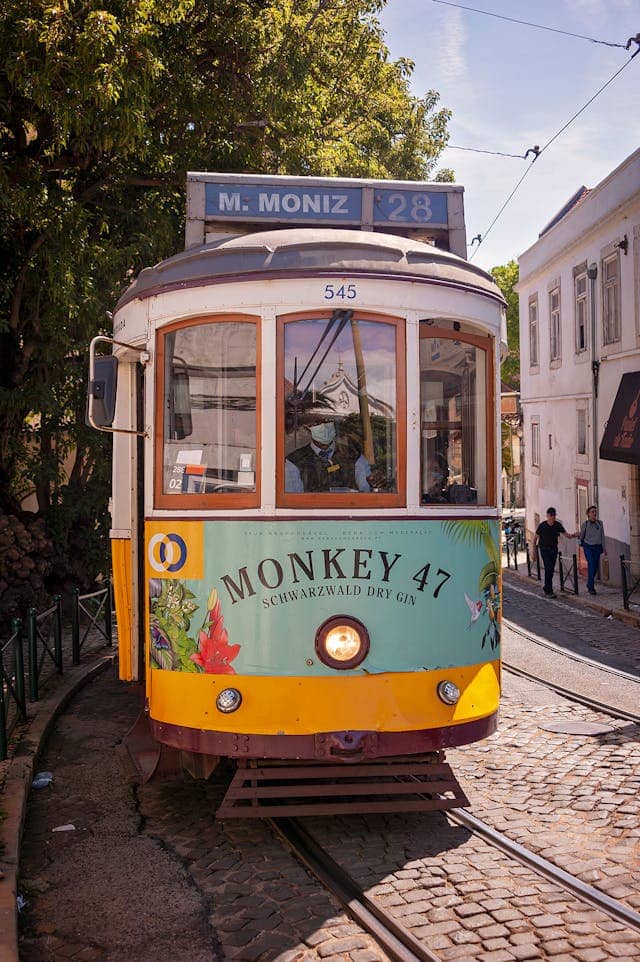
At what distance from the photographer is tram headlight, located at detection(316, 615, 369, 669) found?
18.1ft

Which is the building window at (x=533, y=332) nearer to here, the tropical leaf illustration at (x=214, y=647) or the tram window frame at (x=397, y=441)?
the tram window frame at (x=397, y=441)

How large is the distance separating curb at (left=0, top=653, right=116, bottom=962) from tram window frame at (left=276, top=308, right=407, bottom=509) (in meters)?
2.36

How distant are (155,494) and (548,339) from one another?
72.9ft

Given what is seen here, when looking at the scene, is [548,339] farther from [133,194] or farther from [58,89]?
[58,89]

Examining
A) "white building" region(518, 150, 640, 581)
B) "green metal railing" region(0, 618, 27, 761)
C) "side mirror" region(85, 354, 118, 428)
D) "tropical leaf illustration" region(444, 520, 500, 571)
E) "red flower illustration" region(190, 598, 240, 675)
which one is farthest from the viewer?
"white building" region(518, 150, 640, 581)

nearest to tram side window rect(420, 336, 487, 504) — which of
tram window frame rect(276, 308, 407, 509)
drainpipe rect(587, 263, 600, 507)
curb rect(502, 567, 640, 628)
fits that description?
tram window frame rect(276, 308, 407, 509)

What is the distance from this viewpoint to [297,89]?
1430cm

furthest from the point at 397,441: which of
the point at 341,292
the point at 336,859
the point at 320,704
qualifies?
the point at 336,859

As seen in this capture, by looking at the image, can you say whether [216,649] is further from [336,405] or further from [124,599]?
[124,599]

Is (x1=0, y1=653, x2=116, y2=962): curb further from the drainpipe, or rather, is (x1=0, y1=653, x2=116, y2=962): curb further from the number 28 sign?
the drainpipe

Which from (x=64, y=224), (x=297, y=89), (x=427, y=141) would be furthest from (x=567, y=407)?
(x=64, y=224)

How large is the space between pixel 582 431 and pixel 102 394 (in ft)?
63.6

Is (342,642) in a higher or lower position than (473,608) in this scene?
lower

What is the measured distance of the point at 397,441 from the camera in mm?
5730
